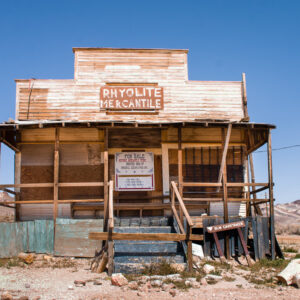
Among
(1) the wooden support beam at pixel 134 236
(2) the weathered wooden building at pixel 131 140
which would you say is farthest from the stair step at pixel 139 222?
(1) the wooden support beam at pixel 134 236

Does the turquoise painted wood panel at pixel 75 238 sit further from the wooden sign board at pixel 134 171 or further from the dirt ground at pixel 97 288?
the wooden sign board at pixel 134 171

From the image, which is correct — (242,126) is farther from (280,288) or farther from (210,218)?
(280,288)

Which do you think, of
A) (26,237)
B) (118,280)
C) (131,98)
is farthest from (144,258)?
(131,98)

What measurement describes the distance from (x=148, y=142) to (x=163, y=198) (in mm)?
2152

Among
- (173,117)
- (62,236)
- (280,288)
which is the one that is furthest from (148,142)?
(280,288)

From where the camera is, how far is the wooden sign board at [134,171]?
14375 millimetres

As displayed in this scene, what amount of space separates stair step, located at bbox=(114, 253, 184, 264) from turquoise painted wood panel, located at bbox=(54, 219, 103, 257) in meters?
2.30

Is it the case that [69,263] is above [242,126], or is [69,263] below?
below

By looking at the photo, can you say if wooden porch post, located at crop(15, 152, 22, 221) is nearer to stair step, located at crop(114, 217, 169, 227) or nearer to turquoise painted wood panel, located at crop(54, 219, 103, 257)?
turquoise painted wood panel, located at crop(54, 219, 103, 257)

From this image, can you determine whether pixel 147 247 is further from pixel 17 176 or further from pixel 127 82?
pixel 127 82

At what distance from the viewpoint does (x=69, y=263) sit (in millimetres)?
11438

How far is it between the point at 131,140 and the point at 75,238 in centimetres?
436

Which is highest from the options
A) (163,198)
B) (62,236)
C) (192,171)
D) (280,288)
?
(192,171)

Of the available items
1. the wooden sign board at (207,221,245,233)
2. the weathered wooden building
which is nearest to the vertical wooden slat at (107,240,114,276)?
the wooden sign board at (207,221,245,233)
